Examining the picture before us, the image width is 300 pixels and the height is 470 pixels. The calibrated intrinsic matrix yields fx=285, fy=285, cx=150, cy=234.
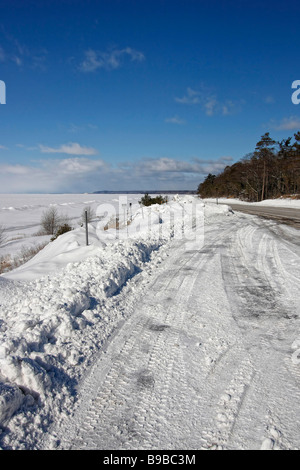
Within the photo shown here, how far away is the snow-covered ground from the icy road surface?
12mm

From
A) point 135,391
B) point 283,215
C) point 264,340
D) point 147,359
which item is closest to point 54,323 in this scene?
point 147,359

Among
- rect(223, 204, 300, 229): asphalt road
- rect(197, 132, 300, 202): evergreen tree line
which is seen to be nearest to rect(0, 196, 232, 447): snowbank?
rect(223, 204, 300, 229): asphalt road

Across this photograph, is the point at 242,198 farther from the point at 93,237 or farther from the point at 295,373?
the point at 295,373

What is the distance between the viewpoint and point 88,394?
2818 mm

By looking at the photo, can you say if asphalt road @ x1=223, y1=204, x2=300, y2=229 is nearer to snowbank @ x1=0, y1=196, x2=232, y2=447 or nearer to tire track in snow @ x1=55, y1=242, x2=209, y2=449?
snowbank @ x1=0, y1=196, x2=232, y2=447

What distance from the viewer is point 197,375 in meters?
3.05

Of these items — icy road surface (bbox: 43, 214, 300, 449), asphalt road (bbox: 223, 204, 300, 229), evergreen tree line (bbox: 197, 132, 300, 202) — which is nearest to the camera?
icy road surface (bbox: 43, 214, 300, 449)

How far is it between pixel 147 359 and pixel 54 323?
1340 mm

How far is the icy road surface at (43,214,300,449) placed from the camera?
231cm

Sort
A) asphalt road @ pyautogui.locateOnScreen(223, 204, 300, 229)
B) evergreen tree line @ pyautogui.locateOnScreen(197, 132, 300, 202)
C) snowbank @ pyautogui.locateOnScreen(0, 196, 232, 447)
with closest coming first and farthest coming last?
snowbank @ pyautogui.locateOnScreen(0, 196, 232, 447), asphalt road @ pyautogui.locateOnScreen(223, 204, 300, 229), evergreen tree line @ pyautogui.locateOnScreen(197, 132, 300, 202)

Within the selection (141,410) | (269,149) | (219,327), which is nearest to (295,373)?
(219,327)

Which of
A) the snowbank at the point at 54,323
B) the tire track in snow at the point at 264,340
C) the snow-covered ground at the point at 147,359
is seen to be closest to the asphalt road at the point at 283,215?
the tire track in snow at the point at 264,340

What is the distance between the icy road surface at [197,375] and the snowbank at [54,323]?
9.6 inches

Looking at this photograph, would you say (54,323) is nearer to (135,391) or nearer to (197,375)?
(135,391)
